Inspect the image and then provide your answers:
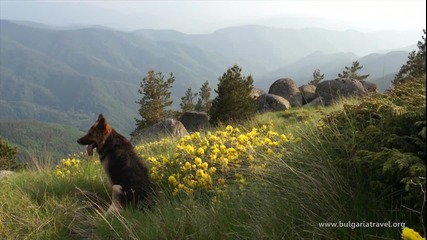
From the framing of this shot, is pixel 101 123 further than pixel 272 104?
No

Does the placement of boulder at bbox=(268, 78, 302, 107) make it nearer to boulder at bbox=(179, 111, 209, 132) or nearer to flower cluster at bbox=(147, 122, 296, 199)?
boulder at bbox=(179, 111, 209, 132)

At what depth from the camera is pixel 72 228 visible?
5.03 meters

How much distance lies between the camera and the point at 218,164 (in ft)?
18.7

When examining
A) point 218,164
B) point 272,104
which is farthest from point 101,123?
point 272,104

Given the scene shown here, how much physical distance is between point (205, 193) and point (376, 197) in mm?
2717

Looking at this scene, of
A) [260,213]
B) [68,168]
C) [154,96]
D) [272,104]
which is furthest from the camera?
[154,96]

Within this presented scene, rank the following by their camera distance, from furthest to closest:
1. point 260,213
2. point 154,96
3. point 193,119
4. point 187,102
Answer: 1. point 187,102
2. point 154,96
3. point 193,119
4. point 260,213

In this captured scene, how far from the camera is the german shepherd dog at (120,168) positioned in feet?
18.1

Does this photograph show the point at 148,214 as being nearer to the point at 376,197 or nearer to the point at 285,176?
the point at 285,176

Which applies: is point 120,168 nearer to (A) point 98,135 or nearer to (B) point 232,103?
(A) point 98,135

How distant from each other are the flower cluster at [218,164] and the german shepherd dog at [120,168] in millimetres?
303

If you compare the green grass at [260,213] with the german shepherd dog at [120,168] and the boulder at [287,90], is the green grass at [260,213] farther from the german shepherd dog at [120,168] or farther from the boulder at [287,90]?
the boulder at [287,90]

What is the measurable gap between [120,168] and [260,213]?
9.73 ft

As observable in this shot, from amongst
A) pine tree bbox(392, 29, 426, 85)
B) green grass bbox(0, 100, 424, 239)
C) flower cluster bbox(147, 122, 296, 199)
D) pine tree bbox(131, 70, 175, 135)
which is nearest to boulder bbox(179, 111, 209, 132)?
pine tree bbox(392, 29, 426, 85)
